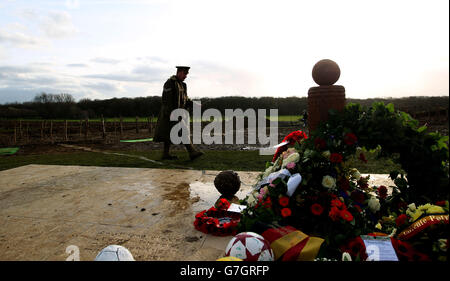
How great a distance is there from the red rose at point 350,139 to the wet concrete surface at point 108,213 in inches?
65.5

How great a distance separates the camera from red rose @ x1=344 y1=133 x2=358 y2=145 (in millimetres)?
2693

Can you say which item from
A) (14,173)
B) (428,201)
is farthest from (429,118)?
(14,173)

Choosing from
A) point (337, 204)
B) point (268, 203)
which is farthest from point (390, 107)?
point (268, 203)

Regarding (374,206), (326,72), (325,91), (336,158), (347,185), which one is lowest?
(374,206)

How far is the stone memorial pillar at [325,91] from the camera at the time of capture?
3020 millimetres

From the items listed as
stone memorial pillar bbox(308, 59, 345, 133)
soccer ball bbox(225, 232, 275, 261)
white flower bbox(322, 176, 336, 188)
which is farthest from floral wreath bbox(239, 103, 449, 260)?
soccer ball bbox(225, 232, 275, 261)

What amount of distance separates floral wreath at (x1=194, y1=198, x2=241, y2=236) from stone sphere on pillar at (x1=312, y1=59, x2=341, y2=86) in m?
1.89

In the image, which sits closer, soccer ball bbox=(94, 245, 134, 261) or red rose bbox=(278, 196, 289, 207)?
soccer ball bbox=(94, 245, 134, 261)

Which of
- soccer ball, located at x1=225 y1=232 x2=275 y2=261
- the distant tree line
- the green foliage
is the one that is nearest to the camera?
soccer ball, located at x1=225 y1=232 x2=275 y2=261

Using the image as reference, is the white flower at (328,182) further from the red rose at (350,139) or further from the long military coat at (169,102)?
the long military coat at (169,102)

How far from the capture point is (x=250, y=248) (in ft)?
7.74

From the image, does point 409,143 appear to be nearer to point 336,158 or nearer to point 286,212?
point 336,158

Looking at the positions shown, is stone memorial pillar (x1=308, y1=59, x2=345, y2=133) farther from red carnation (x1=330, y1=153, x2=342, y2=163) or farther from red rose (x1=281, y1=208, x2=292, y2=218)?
red rose (x1=281, y1=208, x2=292, y2=218)

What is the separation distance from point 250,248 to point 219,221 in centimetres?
124
